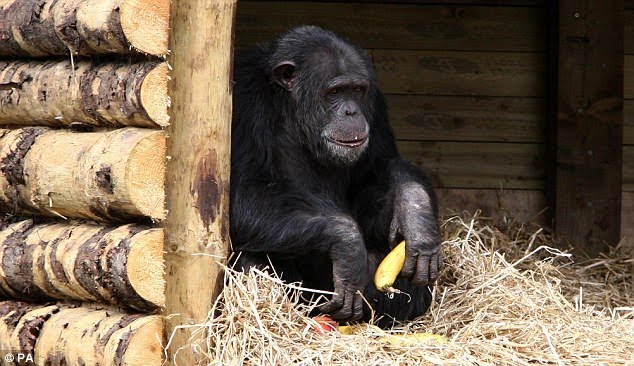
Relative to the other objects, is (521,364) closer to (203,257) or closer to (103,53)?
(203,257)

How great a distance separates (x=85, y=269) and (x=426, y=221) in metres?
1.66

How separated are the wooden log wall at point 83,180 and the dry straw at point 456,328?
0.37 m

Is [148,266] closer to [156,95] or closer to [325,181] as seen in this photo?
[156,95]

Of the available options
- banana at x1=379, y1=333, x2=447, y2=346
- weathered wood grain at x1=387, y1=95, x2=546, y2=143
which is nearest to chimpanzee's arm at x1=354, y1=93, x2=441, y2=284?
banana at x1=379, y1=333, x2=447, y2=346

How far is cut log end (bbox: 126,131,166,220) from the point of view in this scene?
462 cm

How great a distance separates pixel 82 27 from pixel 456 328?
2331 millimetres

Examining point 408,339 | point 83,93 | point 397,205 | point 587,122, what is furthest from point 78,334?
point 587,122

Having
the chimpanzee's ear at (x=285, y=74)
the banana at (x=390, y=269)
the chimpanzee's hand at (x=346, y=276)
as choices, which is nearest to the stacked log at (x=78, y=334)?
the chimpanzee's hand at (x=346, y=276)

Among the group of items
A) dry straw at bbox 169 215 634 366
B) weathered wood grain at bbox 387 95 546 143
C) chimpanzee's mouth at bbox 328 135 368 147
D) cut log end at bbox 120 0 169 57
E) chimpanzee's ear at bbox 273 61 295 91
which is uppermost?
cut log end at bbox 120 0 169 57

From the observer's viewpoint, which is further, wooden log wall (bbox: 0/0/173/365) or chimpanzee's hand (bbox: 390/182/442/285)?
chimpanzee's hand (bbox: 390/182/442/285)

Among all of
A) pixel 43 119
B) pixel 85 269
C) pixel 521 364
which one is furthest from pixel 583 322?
pixel 43 119

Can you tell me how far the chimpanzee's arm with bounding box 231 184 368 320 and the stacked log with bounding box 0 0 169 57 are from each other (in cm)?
100

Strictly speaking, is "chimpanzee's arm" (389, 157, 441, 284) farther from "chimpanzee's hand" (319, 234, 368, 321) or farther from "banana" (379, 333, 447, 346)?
"banana" (379, 333, 447, 346)

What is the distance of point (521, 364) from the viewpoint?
476 centimetres
